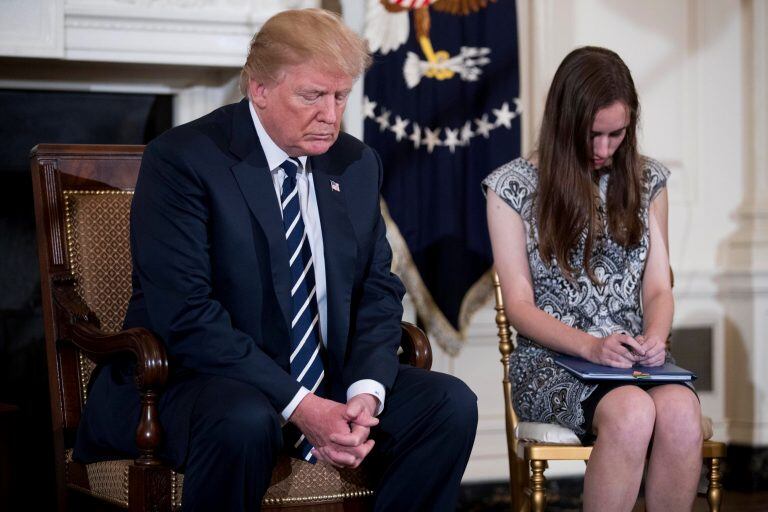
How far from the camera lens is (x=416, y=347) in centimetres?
254

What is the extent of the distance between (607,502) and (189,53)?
6.74ft

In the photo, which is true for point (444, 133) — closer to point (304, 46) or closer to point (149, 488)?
point (304, 46)

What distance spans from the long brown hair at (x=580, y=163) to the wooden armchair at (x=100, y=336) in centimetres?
60

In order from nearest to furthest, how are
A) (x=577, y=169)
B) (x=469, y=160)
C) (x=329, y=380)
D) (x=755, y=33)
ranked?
1. (x=329, y=380)
2. (x=577, y=169)
3. (x=469, y=160)
4. (x=755, y=33)

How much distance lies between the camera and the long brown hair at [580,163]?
287cm

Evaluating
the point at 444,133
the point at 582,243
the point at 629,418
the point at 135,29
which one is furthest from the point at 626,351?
the point at 135,29

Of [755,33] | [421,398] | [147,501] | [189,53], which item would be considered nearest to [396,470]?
[421,398]

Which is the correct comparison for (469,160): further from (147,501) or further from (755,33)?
(147,501)

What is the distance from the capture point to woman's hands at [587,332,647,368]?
2.65m

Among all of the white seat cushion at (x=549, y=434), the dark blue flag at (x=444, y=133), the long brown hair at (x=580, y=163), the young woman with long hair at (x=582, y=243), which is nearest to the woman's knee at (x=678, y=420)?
the young woman with long hair at (x=582, y=243)

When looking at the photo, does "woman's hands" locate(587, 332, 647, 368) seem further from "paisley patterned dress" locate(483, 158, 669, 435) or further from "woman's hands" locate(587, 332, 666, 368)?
"paisley patterned dress" locate(483, 158, 669, 435)

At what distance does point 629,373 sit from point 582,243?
50cm

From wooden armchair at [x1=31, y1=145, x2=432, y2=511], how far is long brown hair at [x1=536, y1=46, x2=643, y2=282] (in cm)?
60

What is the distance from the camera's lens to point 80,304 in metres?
2.60
